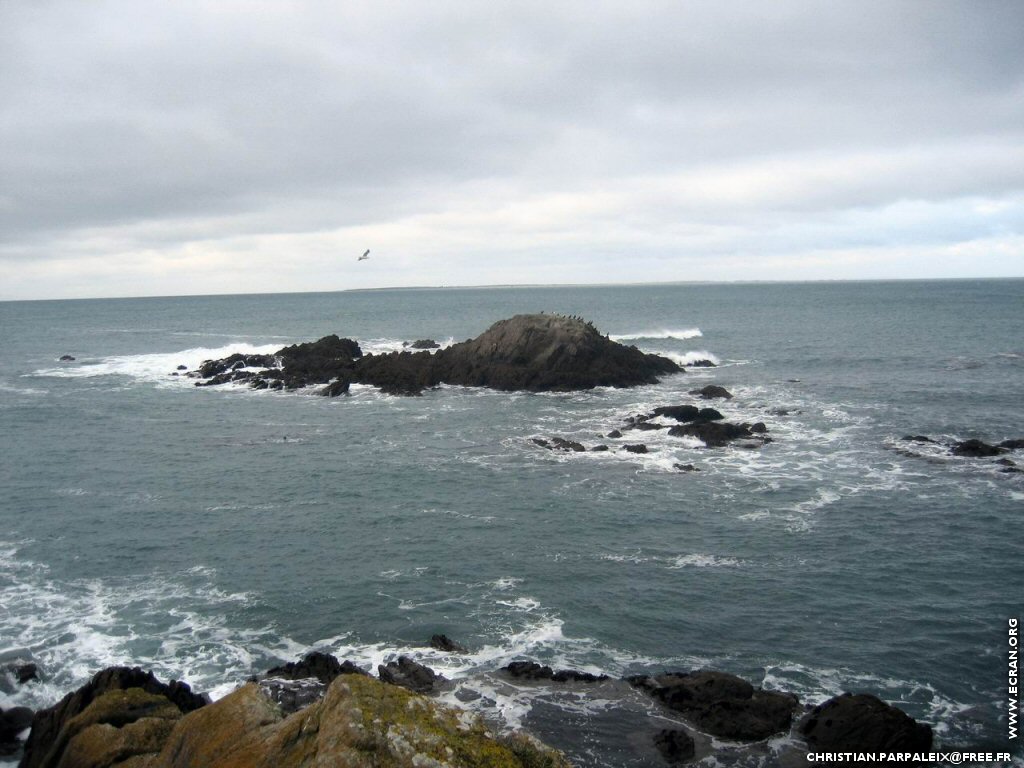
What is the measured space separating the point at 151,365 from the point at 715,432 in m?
60.4

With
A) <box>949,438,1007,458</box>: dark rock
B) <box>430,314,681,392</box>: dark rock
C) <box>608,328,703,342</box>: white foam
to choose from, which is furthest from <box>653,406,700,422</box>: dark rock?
<box>608,328,703,342</box>: white foam

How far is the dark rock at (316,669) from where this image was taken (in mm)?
16172

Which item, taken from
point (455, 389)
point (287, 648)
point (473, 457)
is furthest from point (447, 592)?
point (455, 389)

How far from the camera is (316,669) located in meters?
16.4

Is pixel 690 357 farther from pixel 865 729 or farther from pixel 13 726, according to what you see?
pixel 13 726

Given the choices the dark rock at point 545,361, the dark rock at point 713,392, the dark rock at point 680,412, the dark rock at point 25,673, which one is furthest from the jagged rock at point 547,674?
the dark rock at point 545,361

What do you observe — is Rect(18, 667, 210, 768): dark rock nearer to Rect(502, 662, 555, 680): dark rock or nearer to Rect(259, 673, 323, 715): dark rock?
Rect(259, 673, 323, 715): dark rock

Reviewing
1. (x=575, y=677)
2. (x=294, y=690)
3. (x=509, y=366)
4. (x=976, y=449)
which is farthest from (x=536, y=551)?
(x=509, y=366)

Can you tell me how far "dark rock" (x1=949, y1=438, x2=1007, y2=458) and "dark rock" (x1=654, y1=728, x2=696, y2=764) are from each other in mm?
27184

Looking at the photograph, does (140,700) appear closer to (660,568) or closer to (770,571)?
(660,568)

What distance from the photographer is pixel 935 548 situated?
23.7 m

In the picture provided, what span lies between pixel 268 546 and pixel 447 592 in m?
7.38

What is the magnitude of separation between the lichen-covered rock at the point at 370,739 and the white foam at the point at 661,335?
85.3 metres

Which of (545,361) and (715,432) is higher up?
(545,361)
